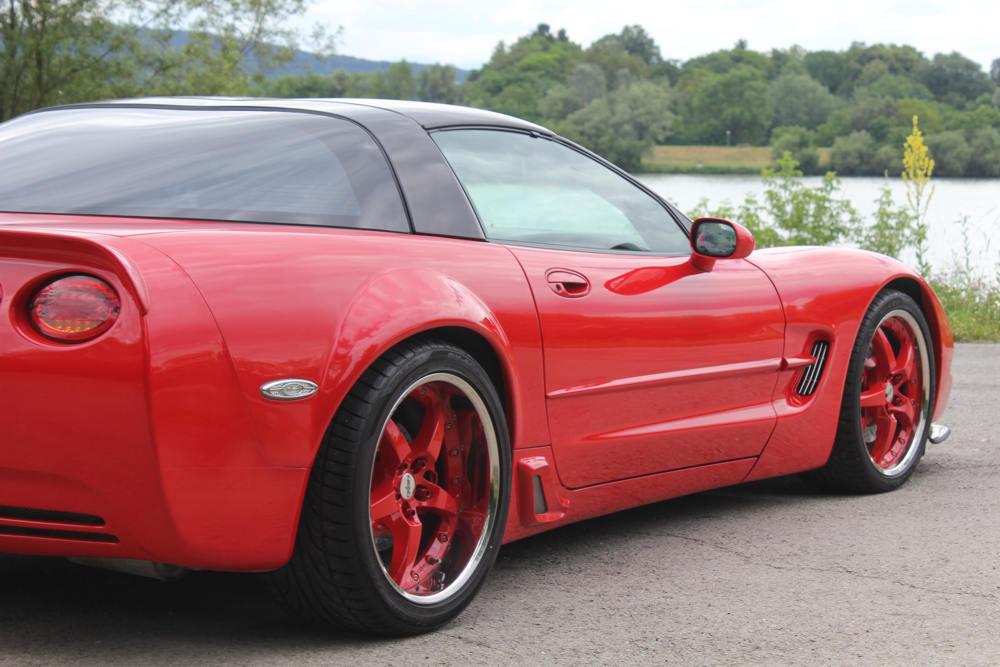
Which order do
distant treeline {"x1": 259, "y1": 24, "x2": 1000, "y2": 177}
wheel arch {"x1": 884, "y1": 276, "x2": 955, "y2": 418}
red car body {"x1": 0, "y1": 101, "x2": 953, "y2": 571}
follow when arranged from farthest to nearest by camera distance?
1. distant treeline {"x1": 259, "y1": 24, "x2": 1000, "y2": 177}
2. wheel arch {"x1": 884, "y1": 276, "x2": 955, "y2": 418}
3. red car body {"x1": 0, "y1": 101, "x2": 953, "y2": 571}

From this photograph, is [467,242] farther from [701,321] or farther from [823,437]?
[823,437]

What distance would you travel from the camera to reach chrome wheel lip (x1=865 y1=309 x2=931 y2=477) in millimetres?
5250

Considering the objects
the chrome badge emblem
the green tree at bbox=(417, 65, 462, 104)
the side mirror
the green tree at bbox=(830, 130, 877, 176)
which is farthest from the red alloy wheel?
the green tree at bbox=(417, 65, 462, 104)

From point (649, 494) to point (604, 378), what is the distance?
57cm

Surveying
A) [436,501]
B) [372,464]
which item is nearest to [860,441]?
[436,501]

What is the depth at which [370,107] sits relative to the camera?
3.87 m

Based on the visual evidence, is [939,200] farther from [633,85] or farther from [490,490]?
[490,490]

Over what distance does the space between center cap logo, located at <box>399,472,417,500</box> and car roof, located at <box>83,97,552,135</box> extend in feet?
3.39

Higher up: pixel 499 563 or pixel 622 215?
pixel 622 215

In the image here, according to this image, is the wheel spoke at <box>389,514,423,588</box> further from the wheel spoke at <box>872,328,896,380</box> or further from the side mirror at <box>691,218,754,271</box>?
the wheel spoke at <box>872,328,896,380</box>

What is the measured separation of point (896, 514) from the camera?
4840 mm

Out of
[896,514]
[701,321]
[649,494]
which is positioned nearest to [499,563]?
[649,494]

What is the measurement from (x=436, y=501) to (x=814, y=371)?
76.5 inches

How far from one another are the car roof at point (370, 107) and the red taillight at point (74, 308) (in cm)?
116
